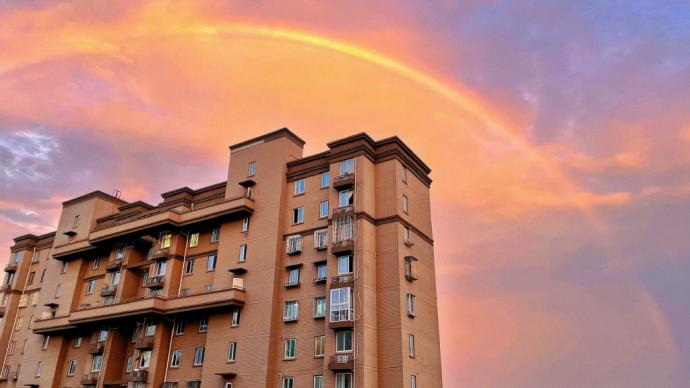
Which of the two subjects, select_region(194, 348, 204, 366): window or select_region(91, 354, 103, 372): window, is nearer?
select_region(194, 348, 204, 366): window

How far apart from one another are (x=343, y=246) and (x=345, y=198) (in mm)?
4543

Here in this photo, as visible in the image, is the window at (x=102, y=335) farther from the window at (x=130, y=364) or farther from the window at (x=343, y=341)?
the window at (x=343, y=341)

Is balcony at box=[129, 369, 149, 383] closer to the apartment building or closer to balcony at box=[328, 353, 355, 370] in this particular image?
the apartment building

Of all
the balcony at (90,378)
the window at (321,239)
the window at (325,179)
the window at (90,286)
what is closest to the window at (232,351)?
the window at (321,239)

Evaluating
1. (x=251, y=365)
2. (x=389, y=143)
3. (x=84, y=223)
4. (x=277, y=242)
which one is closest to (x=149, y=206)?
(x=84, y=223)

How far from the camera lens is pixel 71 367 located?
52.8m

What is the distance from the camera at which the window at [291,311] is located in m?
41.3

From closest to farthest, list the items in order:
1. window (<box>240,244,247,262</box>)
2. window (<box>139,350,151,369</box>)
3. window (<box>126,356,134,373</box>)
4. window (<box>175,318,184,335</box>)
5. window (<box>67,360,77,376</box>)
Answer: window (<box>240,244,247,262</box>)
window (<box>139,350,151,369</box>)
window (<box>175,318,184,335</box>)
window (<box>126,356,134,373</box>)
window (<box>67,360,77,376</box>)

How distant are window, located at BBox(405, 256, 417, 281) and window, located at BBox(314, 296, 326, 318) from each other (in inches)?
253

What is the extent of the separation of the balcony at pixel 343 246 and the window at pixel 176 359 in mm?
16446

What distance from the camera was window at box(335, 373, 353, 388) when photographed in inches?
1425

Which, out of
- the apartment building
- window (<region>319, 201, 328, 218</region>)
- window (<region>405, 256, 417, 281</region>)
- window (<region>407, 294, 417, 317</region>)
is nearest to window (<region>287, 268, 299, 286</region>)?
the apartment building

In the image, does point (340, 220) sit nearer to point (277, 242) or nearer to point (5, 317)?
point (277, 242)

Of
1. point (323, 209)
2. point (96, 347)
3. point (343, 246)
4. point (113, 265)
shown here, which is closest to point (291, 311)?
point (343, 246)
